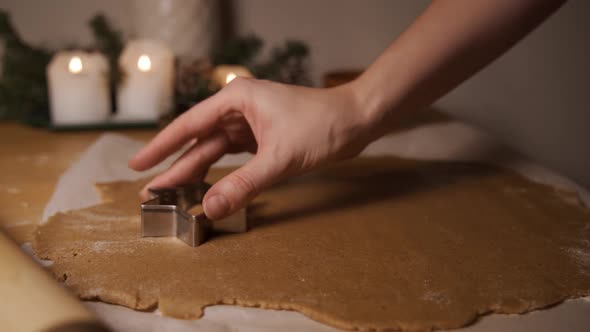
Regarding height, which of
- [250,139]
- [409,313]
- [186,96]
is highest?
[186,96]

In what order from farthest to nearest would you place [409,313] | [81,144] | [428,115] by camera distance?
[428,115]
[81,144]
[409,313]

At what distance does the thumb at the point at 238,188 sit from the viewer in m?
0.76

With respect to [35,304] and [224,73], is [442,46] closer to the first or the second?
[35,304]

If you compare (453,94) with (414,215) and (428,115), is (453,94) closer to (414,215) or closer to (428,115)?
(428,115)

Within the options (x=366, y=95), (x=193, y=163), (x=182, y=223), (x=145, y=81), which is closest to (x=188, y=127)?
(x=193, y=163)

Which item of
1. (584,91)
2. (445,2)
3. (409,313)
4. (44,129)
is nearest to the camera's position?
(409,313)

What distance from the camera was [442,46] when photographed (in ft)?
2.73

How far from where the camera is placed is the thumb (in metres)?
0.76

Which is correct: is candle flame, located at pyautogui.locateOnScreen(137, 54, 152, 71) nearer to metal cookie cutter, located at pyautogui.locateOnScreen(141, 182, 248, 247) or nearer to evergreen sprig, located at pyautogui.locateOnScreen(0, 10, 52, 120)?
evergreen sprig, located at pyautogui.locateOnScreen(0, 10, 52, 120)

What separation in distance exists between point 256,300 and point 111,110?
1079 mm

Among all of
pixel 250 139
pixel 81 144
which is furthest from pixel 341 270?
pixel 81 144

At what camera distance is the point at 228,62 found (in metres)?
1.70

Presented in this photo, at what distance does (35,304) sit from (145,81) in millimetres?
1009

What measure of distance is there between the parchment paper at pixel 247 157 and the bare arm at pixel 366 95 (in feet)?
0.59
